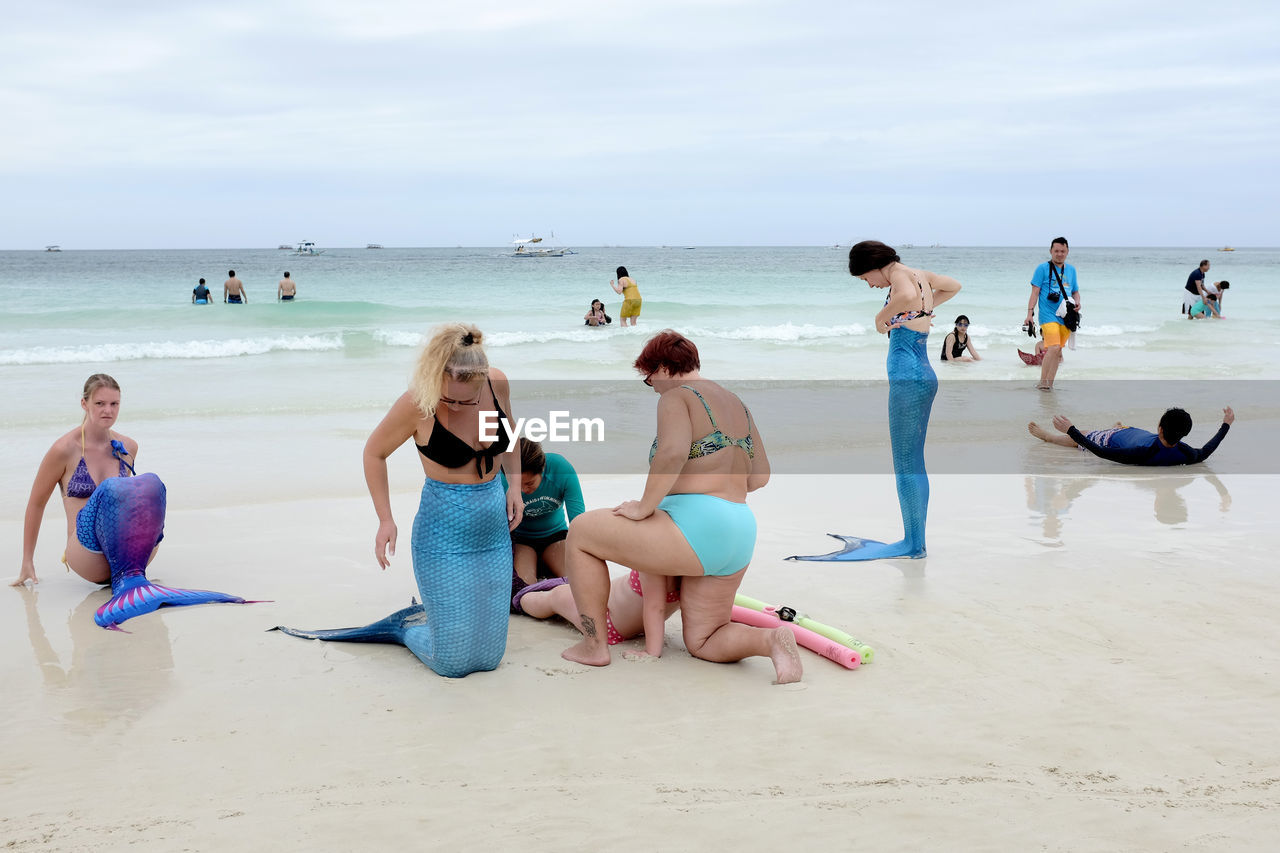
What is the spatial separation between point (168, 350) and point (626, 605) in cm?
1581

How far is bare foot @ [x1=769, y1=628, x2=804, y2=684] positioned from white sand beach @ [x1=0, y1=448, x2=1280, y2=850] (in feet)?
0.21

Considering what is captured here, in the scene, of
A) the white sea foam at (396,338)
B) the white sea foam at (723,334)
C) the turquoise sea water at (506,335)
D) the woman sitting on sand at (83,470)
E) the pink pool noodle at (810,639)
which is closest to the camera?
the pink pool noodle at (810,639)

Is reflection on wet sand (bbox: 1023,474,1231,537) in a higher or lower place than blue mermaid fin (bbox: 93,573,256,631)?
higher

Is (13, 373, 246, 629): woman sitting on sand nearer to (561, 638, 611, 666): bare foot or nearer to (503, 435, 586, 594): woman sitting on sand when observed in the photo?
(503, 435, 586, 594): woman sitting on sand

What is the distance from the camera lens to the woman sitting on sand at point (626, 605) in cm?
416

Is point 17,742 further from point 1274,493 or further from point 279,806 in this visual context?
point 1274,493

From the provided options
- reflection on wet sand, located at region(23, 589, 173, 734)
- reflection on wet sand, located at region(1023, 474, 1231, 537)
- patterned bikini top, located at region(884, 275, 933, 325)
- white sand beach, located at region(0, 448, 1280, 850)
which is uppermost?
patterned bikini top, located at region(884, 275, 933, 325)

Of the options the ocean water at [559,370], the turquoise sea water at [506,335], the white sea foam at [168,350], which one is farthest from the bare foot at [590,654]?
the white sea foam at [168,350]

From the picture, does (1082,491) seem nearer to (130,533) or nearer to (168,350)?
(130,533)

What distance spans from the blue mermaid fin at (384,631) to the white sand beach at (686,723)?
0.06 m

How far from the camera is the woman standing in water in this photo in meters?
5.53

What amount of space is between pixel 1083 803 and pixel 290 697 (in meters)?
2.73

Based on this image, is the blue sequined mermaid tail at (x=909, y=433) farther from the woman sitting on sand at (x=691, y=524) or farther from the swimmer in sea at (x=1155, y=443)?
the swimmer in sea at (x=1155, y=443)

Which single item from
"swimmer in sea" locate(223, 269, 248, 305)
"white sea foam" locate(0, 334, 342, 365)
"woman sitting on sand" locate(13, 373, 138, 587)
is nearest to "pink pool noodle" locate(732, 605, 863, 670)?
"woman sitting on sand" locate(13, 373, 138, 587)
